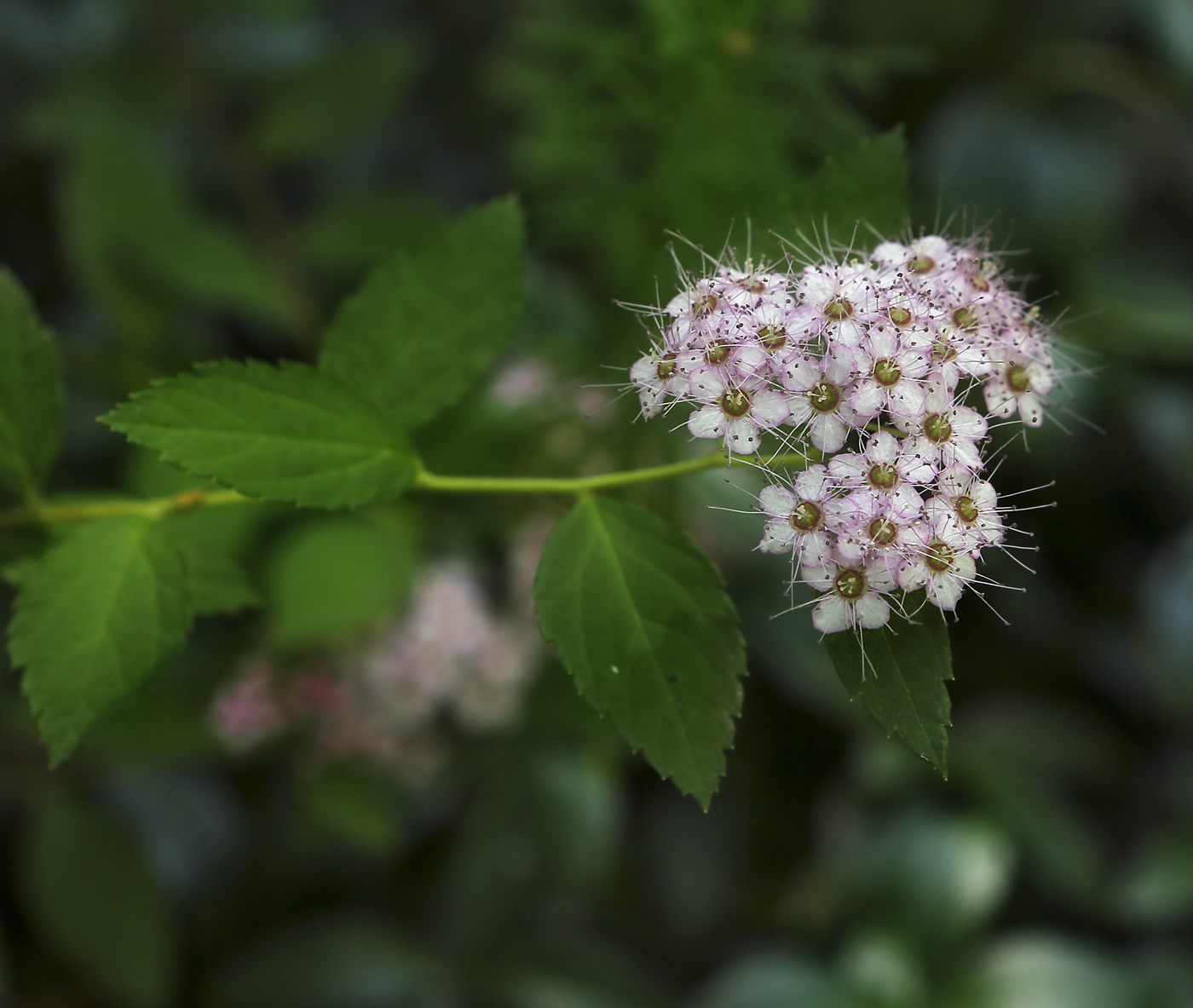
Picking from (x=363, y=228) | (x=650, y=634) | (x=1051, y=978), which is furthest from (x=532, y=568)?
(x=1051, y=978)

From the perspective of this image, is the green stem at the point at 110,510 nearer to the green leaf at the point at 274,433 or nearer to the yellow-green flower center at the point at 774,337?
the green leaf at the point at 274,433

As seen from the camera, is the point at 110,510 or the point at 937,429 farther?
the point at 110,510

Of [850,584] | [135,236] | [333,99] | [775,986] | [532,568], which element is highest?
[333,99]

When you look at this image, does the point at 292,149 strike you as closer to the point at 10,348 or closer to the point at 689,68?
the point at 689,68

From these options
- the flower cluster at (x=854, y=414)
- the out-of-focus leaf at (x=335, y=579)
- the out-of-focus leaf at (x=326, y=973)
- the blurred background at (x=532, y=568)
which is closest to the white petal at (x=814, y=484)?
the flower cluster at (x=854, y=414)

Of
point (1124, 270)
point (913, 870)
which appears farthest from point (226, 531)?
point (1124, 270)

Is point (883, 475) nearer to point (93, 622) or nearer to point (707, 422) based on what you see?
point (707, 422)
